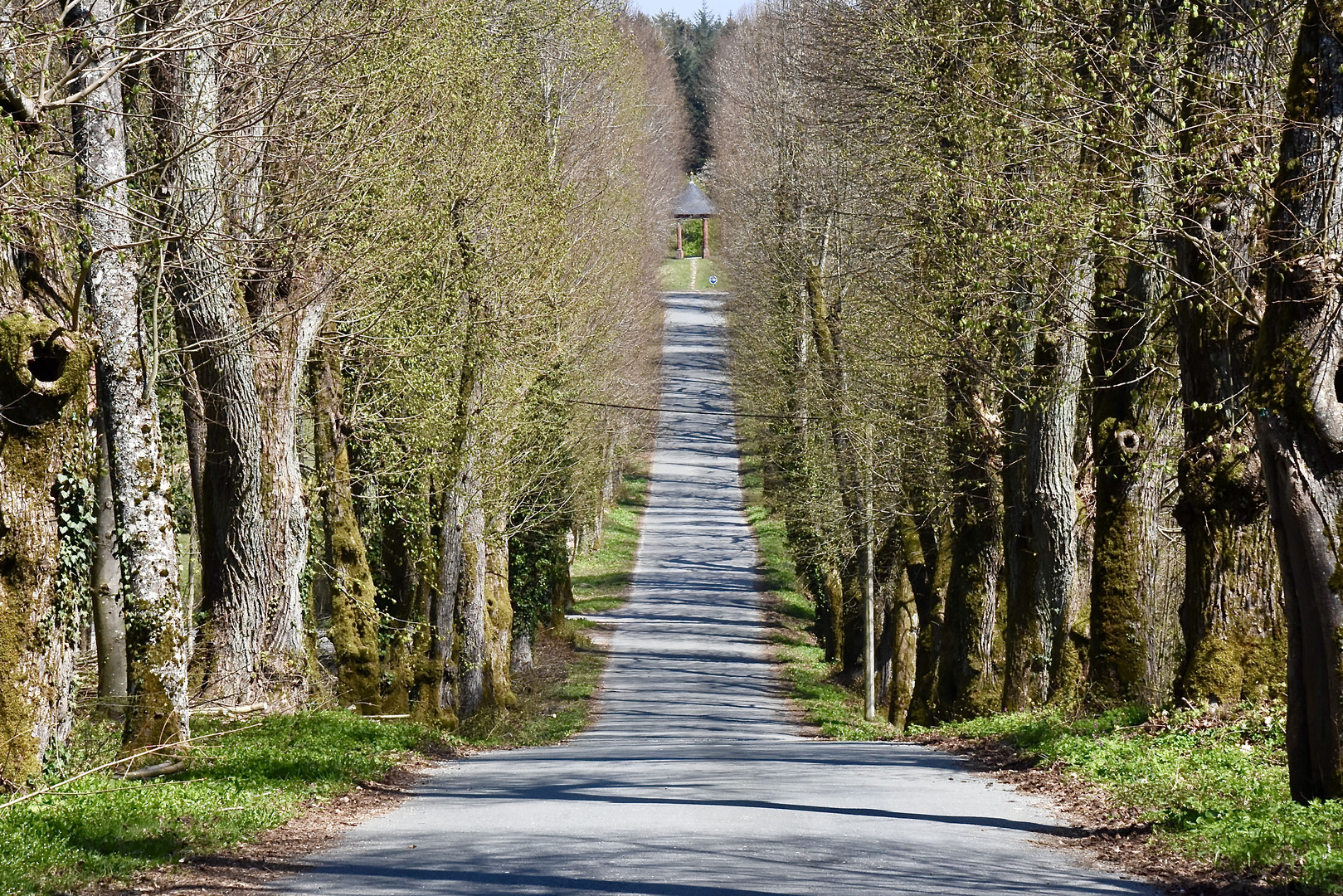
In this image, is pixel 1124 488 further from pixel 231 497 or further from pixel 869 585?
pixel 869 585

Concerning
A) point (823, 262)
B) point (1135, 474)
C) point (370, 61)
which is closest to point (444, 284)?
point (370, 61)

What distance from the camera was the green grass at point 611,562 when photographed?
47344mm

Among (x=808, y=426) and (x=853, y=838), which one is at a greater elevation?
(x=808, y=426)

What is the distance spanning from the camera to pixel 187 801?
10.0 m

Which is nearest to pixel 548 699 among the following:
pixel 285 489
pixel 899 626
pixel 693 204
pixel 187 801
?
pixel 899 626

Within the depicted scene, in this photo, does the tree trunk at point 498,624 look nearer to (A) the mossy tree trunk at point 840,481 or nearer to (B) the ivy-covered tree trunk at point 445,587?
(B) the ivy-covered tree trunk at point 445,587

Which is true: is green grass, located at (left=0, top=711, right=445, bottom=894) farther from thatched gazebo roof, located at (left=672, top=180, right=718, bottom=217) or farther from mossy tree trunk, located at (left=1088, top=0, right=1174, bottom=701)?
thatched gazebo roof, located at (left=672, top=180, right=718, bottom=217)

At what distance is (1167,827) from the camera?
30.1 ft

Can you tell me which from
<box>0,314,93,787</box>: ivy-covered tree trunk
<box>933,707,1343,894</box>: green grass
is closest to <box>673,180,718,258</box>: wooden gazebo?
<box>933,707,1343,894</box>: green grass

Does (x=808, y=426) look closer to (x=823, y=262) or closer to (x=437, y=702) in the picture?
(x=823, y=262)

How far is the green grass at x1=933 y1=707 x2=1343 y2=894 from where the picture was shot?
7660 mm

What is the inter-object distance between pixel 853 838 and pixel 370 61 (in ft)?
33.5

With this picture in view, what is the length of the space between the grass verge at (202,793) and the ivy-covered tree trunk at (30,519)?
1.64ft

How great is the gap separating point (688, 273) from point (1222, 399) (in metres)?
99.0
